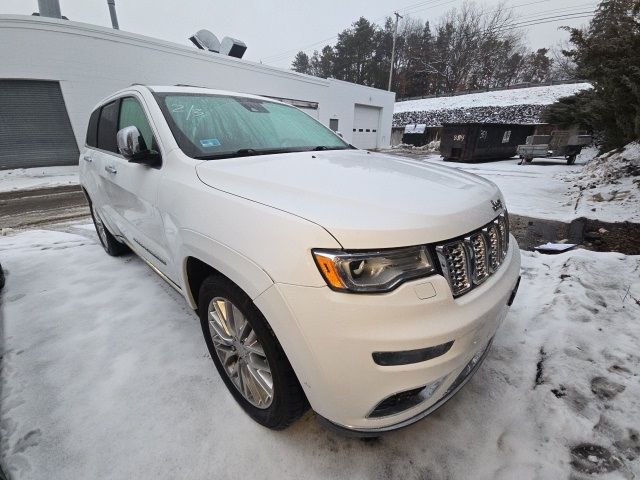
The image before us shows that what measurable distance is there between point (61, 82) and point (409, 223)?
47.9ft

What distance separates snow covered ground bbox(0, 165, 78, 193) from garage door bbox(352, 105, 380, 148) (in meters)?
16.5

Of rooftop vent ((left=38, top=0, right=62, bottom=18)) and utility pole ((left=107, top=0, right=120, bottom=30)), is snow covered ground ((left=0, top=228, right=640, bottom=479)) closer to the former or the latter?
rooftop vent ((left=38, top=0, right=62, bottom=18))

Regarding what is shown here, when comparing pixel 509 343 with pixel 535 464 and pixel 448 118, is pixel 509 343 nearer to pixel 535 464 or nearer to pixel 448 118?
pixel 535 464

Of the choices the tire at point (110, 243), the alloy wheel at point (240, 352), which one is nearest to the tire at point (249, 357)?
the alloy wheel at point (240, 352)

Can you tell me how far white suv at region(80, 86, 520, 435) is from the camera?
3.81 feet

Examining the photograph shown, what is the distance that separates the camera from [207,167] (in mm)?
1723

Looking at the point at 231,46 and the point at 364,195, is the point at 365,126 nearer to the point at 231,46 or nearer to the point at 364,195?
the point at 231,46

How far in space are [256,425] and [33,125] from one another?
14.3 metres

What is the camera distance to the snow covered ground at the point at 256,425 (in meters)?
1.51

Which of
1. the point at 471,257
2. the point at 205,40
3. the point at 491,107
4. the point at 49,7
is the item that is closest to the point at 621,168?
the point at 471,257

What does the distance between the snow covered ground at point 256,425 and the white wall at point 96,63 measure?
1200 cm

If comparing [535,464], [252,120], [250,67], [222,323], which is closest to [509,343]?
[535,464]

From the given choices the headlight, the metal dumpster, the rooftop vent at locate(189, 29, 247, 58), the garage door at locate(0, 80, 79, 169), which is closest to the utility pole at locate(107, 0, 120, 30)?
the rooftop vent at locate(189, 29, 247, 58)

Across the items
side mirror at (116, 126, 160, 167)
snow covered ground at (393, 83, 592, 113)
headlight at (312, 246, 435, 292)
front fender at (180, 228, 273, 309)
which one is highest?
snow covered ground at (393, 83, 592, 113)
